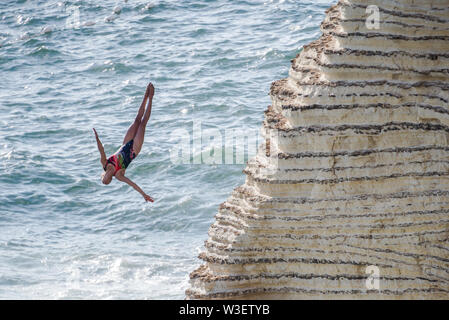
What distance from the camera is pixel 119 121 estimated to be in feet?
88.9

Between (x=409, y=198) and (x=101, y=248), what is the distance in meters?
10.7

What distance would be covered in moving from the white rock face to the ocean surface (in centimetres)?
679

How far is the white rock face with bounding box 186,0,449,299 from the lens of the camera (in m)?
11.1

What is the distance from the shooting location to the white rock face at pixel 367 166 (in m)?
11.1

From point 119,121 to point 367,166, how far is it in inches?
662

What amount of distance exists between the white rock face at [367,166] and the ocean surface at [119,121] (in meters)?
6.79
